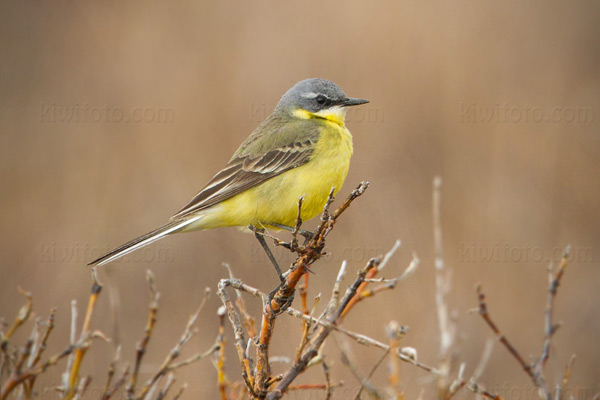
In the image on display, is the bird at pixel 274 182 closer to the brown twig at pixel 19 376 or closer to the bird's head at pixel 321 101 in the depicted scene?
the bird's head at pixel 321 101

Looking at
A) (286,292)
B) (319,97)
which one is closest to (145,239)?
(286,292)

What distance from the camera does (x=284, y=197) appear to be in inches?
236

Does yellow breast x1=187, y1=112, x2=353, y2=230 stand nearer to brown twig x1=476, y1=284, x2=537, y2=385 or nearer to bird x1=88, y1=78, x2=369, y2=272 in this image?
bird x1=88, y1=78, x2=369, y2=272

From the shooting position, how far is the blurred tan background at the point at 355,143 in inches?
357

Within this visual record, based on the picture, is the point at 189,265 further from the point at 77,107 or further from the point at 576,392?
the point at 576,392

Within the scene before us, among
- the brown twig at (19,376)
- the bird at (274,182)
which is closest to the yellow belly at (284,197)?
the bird at (274,182)

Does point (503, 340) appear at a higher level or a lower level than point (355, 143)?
lower

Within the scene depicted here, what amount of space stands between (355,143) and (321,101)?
3609 millimetres

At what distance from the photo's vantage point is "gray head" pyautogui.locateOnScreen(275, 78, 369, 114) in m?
6.75

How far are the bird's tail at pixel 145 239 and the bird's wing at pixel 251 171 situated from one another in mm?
111

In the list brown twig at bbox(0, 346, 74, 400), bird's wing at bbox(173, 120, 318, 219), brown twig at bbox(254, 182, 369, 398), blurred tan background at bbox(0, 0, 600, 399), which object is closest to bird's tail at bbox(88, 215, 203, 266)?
bird's wing at bbox(173, 120, 318, 219)

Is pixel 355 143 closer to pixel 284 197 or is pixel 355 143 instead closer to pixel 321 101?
pixel 321 101

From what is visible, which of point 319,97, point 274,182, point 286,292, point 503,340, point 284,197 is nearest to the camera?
point 503,340

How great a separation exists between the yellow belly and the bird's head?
0.66 meters
